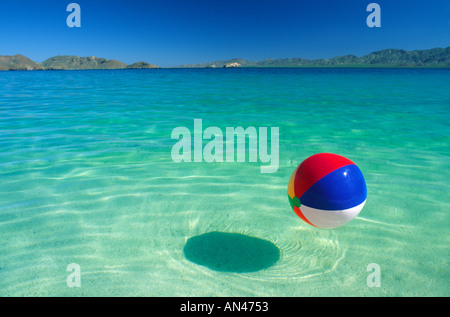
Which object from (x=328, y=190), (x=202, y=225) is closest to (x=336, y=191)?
(x=328, y=190)

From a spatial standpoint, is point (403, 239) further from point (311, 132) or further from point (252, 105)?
point (252, 105)

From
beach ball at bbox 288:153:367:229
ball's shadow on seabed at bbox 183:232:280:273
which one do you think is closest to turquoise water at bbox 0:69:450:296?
ball's shadow on seabed at bbox 183:232:280:273

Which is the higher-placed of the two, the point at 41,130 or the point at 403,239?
the point at 41,130

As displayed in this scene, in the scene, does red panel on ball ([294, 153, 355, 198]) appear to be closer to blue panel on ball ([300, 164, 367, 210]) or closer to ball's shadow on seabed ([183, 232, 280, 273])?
blue panel on ball ([300, 164, 367, 210])
